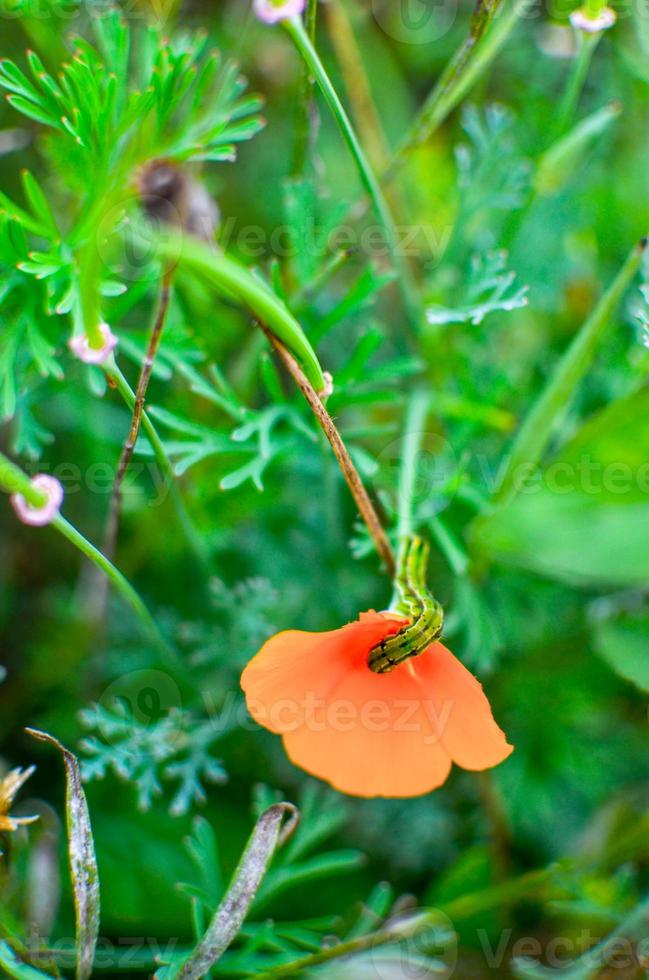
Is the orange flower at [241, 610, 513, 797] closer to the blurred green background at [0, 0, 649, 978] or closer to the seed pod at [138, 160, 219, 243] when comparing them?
the blurred green background at [0, 0, 649, 978]

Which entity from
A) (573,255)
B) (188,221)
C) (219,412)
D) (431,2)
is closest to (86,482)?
(219,412)

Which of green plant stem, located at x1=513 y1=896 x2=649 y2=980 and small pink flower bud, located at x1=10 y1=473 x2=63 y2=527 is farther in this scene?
green plant stem, located at x1=513 y1=896 x2=649 y2=980

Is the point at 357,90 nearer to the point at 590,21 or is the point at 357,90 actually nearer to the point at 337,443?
the point at 590,21

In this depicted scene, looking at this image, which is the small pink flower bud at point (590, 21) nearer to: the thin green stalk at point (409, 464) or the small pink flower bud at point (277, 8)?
the small pink flower bud at point (277, 8)

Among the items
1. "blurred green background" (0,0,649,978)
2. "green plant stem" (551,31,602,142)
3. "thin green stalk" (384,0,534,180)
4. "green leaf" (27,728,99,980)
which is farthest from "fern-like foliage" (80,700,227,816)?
"green plant stem" (551,31,602,142)

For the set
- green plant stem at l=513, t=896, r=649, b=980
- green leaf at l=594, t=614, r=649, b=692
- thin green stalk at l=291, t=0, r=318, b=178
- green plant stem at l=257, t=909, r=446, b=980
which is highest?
thin green stalk at l=291, t=0, r=318, b=178

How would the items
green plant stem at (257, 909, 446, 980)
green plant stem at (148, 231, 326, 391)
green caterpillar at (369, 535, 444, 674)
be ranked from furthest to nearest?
green plant stem at (257, 909, 446, 980) → green caterpillar at (369, 535, 444, 674) → green plant stem at (148, 231, 326, 391)

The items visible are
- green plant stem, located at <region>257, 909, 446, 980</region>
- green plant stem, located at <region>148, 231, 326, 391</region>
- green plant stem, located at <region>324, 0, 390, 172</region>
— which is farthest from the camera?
green plant stem, located at <region>324, 0, 390, 172</region>
